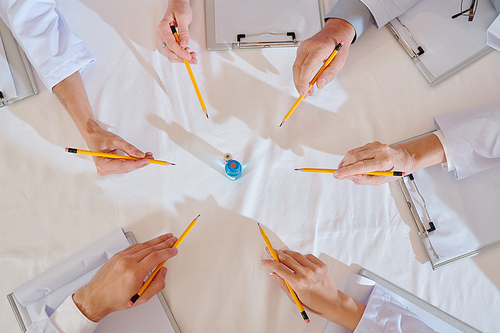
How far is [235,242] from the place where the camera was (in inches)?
44.3

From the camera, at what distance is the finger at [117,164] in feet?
3.62

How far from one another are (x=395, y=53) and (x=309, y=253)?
89cm

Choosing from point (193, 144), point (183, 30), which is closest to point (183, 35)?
point (183, 30)

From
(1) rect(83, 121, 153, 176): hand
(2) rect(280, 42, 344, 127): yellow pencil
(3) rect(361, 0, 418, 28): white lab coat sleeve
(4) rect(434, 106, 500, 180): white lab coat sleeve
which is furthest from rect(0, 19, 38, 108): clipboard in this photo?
(4) rect(434, 106, 500, 180): white lab coat sleeve

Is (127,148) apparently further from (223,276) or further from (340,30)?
(340,30)

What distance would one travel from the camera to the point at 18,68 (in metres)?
1.27

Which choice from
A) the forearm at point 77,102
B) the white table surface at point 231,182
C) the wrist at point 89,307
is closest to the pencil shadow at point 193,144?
the white table surface at point 231,182

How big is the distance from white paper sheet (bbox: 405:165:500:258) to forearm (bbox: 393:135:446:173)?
0.20 feet

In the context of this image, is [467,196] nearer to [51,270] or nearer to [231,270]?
[231,270]

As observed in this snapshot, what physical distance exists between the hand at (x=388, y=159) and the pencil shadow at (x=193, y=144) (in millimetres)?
429

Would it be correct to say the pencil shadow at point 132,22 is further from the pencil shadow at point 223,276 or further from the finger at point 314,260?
the finger at point 314,260

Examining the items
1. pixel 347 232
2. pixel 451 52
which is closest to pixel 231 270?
pixel 347 232

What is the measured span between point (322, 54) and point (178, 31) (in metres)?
0.56

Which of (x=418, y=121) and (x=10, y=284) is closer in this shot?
(x=10, y=284)
